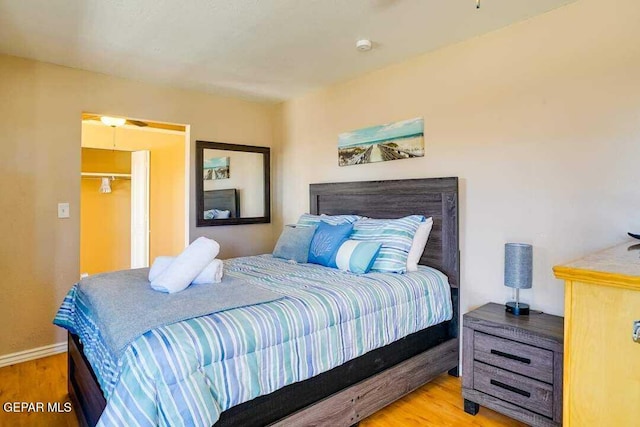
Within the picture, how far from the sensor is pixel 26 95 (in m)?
2.89

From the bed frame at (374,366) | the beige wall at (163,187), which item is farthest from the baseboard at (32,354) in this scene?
the beige wall at (163,187)

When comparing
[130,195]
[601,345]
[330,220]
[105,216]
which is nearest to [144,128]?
[130,195]

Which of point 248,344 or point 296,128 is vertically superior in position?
point 296,128

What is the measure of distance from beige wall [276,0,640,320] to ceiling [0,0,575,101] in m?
0.20

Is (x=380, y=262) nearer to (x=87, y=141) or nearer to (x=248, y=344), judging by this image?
(x=248, y=344)

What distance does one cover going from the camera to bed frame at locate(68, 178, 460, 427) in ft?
5.44

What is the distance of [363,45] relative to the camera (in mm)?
2629

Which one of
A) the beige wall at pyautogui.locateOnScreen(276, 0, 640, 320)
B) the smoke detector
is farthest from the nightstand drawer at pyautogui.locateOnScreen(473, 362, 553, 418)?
the smoke detector

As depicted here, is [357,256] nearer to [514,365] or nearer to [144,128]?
[514,365]

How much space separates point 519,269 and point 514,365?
0.54 m

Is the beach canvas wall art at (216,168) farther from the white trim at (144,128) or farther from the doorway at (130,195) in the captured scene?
the white trim at (144,128)

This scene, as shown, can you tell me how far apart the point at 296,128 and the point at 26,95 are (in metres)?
2.35

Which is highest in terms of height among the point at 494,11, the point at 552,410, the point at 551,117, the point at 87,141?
the point at 494,11

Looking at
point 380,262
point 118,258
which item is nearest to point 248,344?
point 380,262
